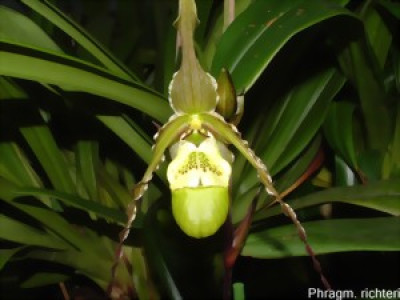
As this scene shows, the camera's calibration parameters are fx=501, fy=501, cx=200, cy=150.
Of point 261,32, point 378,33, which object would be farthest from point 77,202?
point 378,33

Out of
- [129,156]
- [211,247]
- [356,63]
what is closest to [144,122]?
[129,156]

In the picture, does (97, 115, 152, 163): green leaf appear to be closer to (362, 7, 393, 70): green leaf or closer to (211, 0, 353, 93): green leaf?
(211, 0, 353, 93): green leaf

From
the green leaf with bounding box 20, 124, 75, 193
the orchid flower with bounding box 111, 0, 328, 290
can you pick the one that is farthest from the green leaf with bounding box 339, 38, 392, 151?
the green leaf with bounding box 20, 124, 75, 193

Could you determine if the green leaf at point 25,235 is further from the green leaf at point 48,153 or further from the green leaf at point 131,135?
the green leaf at point 131,135

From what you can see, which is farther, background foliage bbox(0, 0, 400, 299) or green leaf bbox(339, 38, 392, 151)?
green leaf bbox(339, 38, 392, 151)

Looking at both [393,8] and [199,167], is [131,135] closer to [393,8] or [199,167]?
[199,167]

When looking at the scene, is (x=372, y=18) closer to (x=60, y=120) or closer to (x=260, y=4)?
(x=260, y=4)

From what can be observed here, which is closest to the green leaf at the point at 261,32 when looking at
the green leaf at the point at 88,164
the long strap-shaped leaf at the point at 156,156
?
the long strap-shaped leaf at the point at 156,156
